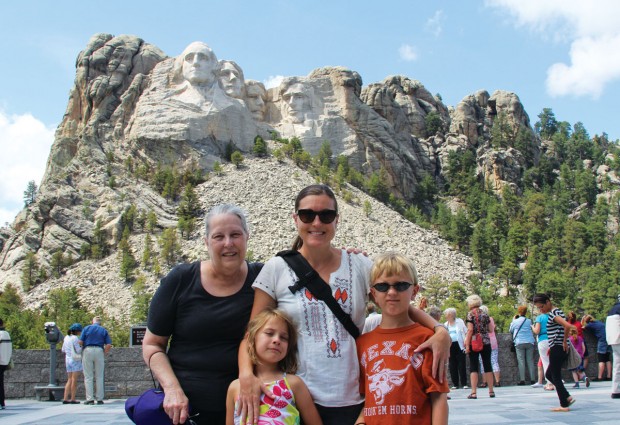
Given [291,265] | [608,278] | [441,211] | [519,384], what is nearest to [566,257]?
[608,278]

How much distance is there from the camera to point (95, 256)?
52.5 metres

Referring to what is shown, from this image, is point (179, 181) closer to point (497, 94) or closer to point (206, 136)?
point (206, 136)

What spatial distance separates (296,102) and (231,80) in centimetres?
816

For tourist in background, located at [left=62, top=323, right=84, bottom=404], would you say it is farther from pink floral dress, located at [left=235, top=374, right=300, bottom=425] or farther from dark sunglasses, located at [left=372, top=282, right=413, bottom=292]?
dark sunglasses, located at [left=372, top=282, right=413, bottom=292]

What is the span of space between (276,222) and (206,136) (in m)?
15.1

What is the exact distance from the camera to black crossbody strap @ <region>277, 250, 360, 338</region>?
3.52m

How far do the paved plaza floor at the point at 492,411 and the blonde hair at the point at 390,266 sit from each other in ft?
12.8

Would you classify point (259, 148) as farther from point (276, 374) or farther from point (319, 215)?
point (276, 374)

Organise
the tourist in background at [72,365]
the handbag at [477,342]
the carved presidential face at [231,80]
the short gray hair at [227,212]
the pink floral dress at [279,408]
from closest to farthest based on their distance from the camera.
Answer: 1. the pink floral dress at [279,408]
2. the short gray hair at [227,212]
3. the handbag at [477,342]
4. the tourist in background at [72,365]
5. the carved presidential face at [231,80]

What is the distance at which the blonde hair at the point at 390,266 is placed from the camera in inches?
143

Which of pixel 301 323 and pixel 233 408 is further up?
pixel 301 323

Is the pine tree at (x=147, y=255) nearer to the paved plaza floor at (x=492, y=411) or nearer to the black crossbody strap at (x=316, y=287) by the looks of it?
the paved plaza floor at (x=492, y=411)

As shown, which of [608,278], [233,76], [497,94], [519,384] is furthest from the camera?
[497,94]

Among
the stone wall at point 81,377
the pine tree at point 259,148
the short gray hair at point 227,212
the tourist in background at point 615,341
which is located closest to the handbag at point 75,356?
the stone wall at point 81,377
